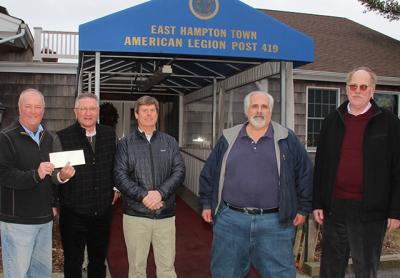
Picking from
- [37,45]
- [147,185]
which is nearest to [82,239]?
[147,185]

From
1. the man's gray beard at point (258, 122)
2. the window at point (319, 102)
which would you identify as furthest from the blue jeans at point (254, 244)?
the window at point (319, 102)

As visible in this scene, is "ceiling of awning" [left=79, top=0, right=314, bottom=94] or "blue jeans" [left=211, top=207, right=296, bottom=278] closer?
"blue jeans" [left=211, top=207, right=296, bottom=278]

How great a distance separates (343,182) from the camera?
3.20m

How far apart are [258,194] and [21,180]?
1.74m

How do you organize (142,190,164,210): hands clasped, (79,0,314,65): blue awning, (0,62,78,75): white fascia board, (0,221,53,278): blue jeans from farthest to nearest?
1. (0,62,78,75): white fascia board
2. (79,0,314,65): blue awning
3. (142,190,164,210): hands clasped
4. (0,221,53,278): blue jeans

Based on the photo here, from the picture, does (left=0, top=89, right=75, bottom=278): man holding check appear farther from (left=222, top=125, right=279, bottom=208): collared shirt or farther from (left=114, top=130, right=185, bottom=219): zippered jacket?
(left=222, top=125, right=279, bottom=208): collared shirt

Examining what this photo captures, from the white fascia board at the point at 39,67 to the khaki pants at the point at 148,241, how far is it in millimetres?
5753

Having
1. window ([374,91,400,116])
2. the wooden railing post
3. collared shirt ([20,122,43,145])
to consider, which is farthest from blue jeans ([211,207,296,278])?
window ([374,91,400,116])

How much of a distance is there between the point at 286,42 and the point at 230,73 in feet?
7.38

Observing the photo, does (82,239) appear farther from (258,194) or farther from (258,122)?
(258,122)

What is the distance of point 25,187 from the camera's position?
301 cm

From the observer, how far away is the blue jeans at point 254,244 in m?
3.29

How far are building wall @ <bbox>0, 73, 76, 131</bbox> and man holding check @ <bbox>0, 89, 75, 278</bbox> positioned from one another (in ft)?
18.5

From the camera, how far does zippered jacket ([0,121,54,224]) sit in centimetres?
299
